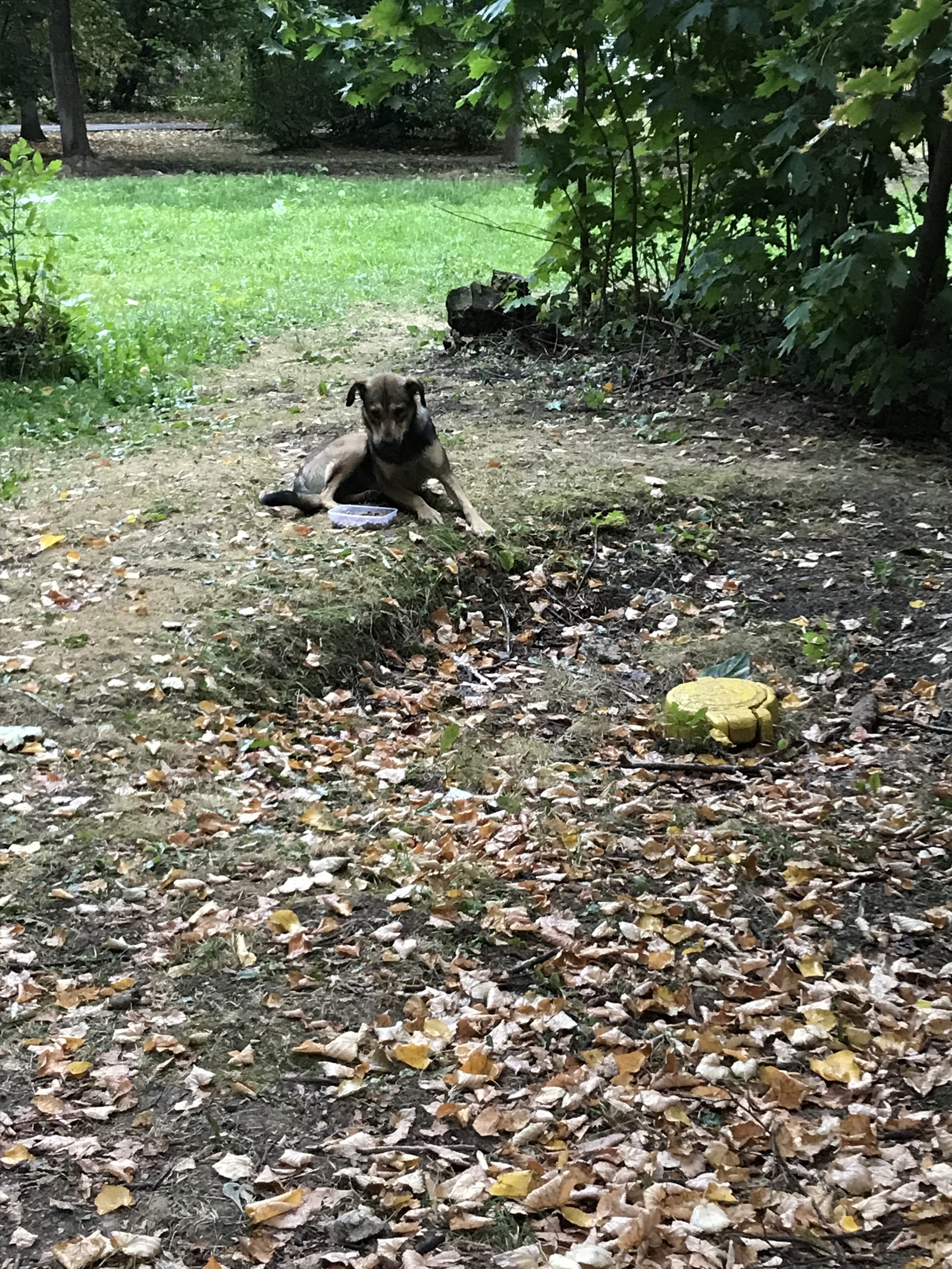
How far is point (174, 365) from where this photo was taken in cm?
1031

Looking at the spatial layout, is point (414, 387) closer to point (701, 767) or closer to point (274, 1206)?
point (701, 767)

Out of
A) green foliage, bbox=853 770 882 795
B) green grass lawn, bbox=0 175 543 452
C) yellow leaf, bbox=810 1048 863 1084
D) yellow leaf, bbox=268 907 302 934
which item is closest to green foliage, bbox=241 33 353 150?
green grass lawn, bbox=0 175 543 452

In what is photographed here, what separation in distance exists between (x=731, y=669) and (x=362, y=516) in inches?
93.7

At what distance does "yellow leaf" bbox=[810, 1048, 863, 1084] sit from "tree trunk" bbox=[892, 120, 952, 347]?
245 inches

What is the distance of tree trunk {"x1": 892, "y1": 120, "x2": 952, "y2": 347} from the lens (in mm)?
8109

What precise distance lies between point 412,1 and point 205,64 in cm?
2986

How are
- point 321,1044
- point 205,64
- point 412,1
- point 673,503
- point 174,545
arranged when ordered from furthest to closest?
point 205,64, point 412,1, point 673,503, point 174,545, point 321,1044

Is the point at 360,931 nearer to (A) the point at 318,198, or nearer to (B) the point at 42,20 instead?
(A) the point at 318,198

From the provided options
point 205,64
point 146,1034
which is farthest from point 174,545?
point 205,64

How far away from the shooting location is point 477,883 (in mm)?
4078

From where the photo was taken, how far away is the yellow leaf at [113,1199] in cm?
279

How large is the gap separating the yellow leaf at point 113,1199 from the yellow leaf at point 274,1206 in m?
0.29

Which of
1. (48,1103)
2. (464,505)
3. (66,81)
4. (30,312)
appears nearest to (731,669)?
(464,505)

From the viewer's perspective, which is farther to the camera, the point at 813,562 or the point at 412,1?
the point at 412,1
